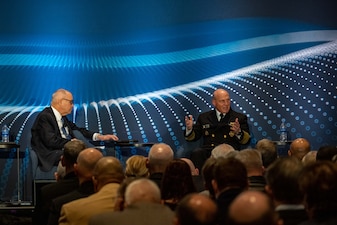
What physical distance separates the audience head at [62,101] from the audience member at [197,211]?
17.5 feet

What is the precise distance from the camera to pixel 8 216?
222 inches

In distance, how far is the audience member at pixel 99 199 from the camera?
13.2 feet

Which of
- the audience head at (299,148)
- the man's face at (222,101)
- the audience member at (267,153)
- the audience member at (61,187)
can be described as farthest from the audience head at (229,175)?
the man's face at (222,101)

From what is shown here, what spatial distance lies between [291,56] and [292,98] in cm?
51

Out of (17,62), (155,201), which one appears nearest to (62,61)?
(17,62)

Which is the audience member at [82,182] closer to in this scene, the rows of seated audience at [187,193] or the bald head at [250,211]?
the rows of seated audience at [187,193]

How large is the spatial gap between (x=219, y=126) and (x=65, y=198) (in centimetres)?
397

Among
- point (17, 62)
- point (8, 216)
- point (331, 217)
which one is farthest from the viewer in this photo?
point (17, 62)

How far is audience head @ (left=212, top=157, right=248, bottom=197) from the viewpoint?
12.4 ft

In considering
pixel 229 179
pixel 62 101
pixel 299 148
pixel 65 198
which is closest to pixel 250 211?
pixel 229 179

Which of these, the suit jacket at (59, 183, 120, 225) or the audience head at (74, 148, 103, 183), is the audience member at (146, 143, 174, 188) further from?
the suit jacket at (59, 183, 120, 225)

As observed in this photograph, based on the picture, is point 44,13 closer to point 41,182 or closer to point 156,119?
point 156,119

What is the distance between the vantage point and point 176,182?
13.6 ft

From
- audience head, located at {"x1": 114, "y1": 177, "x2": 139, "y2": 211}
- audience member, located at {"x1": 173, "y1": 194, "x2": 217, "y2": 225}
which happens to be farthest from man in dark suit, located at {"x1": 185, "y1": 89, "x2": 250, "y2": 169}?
audience member, located at {"x1": 173, "y1": 194, "x2": 217, "y2": 225}
